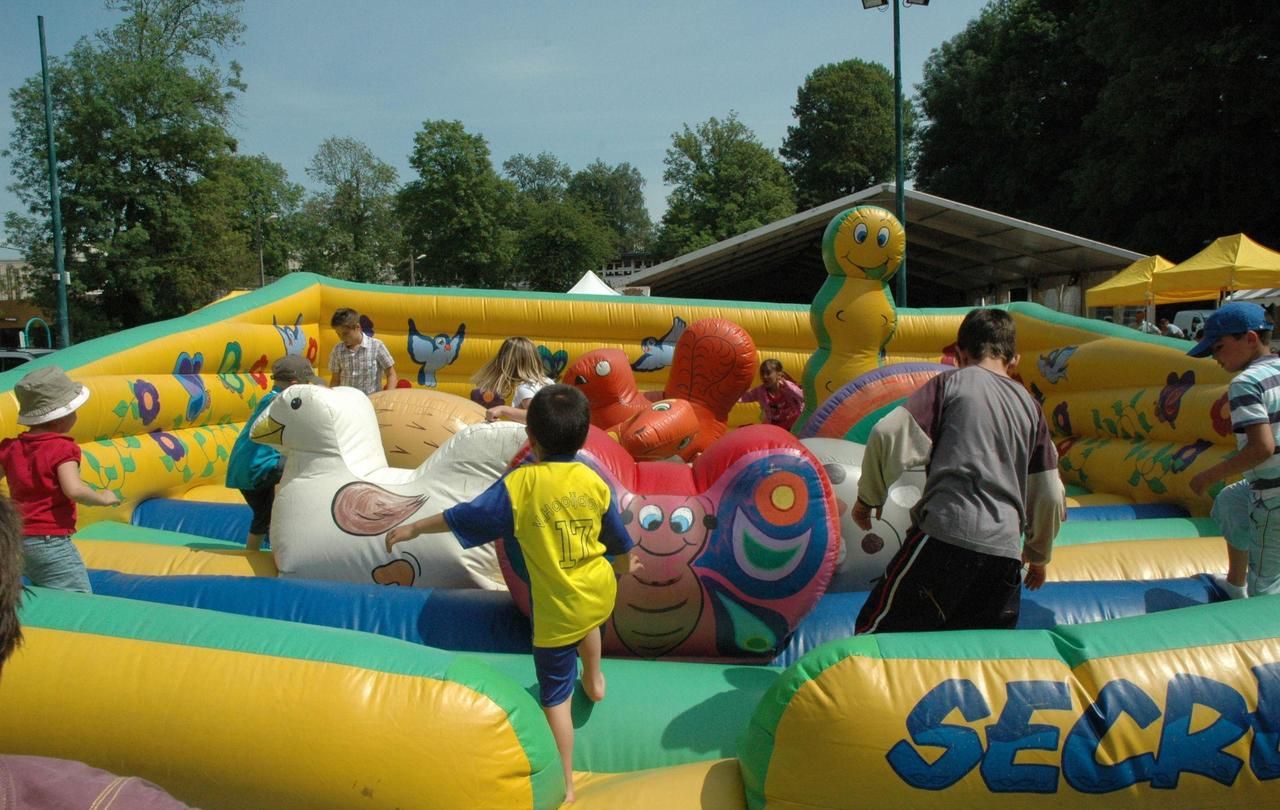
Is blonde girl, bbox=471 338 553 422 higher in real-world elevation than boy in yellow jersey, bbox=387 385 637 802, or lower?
higher

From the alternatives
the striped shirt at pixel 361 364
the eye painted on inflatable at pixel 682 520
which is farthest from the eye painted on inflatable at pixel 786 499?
the striped shirt at pixel 361 364

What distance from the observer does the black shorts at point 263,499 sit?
3787mm

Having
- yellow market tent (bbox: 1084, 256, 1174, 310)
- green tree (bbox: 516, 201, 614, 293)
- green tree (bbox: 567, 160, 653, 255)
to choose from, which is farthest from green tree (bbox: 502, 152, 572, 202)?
yellow market tent (bbox: 1084, 256, 1174, 310)

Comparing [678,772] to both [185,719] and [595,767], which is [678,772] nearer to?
[595,767]

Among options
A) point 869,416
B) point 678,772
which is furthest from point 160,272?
point 678,772

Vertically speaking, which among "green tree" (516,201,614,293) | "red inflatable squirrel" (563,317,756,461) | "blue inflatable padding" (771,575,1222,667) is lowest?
"blue inflatable padding" (771,575,1222,667)

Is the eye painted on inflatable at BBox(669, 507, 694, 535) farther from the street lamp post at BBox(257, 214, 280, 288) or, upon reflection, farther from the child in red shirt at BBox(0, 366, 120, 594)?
the street lamp post at BBox(257, 214, 280, 288)

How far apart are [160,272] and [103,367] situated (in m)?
22.1

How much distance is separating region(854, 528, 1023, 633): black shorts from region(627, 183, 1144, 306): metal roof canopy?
8.78 metres

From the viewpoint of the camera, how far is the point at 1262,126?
18.0 meters

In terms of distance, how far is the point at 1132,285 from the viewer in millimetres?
11477

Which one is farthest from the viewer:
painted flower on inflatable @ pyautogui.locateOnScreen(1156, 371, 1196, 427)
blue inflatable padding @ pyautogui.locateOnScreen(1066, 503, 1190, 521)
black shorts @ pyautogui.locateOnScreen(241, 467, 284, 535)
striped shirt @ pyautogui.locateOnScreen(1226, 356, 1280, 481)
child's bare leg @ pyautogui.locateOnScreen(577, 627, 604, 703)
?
painted flower on inflatable @ pyautogui.locateOnScreen(1156, 371, 1196, 427)

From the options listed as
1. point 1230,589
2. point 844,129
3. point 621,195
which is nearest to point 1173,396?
point 1230,589

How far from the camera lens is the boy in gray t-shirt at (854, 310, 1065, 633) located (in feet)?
7.04
